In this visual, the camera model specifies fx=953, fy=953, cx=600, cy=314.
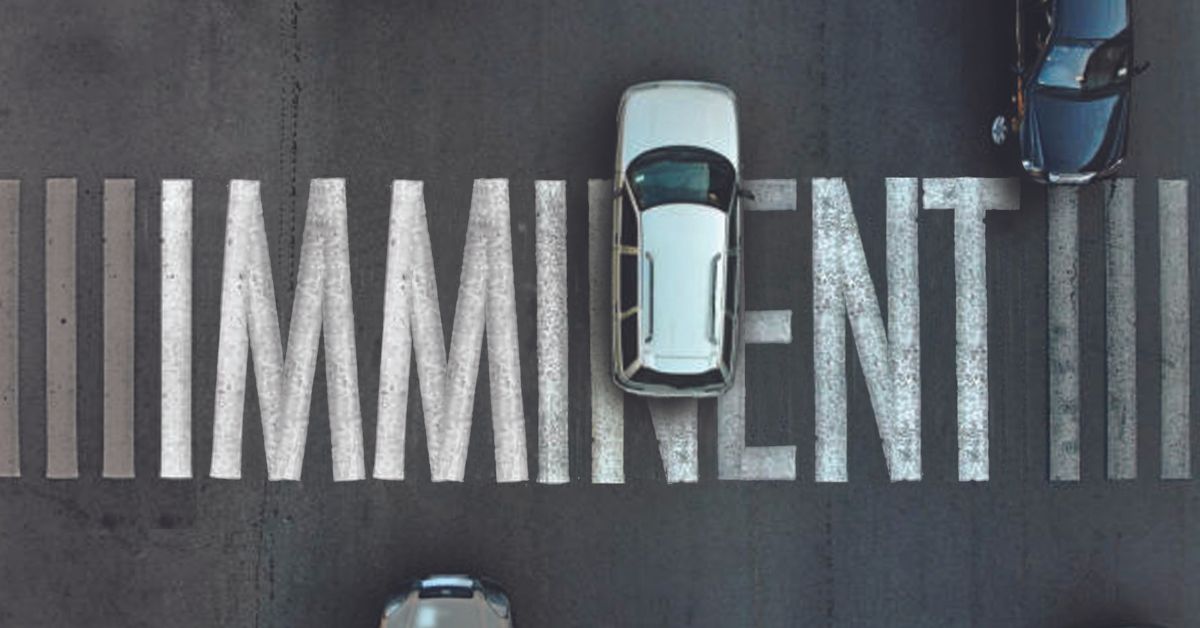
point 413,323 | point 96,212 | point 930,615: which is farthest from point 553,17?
point 930,615

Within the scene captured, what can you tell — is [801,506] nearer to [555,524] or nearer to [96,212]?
[555,524]

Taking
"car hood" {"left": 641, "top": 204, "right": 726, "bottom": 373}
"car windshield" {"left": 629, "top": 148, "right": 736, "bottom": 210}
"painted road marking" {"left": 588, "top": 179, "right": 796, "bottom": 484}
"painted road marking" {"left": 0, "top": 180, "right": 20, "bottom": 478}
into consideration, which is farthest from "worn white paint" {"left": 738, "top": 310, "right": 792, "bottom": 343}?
"painted road marking" {"left": 0, "top": 180, "right": 20, "bottom": 478}

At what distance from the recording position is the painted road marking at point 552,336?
10.1m

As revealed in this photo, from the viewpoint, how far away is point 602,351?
33.2 ft

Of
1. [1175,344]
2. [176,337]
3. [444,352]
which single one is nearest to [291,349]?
[176,337]

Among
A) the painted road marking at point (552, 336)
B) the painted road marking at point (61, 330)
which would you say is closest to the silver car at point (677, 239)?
the painted road marking at point (552, 336)

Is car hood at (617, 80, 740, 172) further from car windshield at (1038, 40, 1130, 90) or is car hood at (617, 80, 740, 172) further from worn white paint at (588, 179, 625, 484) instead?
car windshield at (1038, 40, 1130, 90)

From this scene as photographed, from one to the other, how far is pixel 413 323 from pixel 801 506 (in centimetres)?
455

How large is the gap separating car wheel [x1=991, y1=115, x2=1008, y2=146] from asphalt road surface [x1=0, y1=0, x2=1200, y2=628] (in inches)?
7.7

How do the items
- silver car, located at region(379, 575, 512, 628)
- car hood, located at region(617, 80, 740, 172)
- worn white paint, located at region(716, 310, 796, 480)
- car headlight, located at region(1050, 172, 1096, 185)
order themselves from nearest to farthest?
1. silver car, located at region(379, 575, 512, 628)
2. car hood, located at region(617, 80, 740, 172)
3. car headlight, located at region(1050, 172, 1096, 185)
4. worn white paint, located at region(716, 310, 796, 480)

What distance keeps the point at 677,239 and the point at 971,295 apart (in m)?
3.35

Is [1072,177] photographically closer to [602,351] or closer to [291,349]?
[602,351]

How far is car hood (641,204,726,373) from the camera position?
9461mm

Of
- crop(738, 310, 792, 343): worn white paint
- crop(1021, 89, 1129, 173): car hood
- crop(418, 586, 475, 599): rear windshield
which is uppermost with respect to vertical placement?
crop(1021, 89, 1129, 173): car hood
